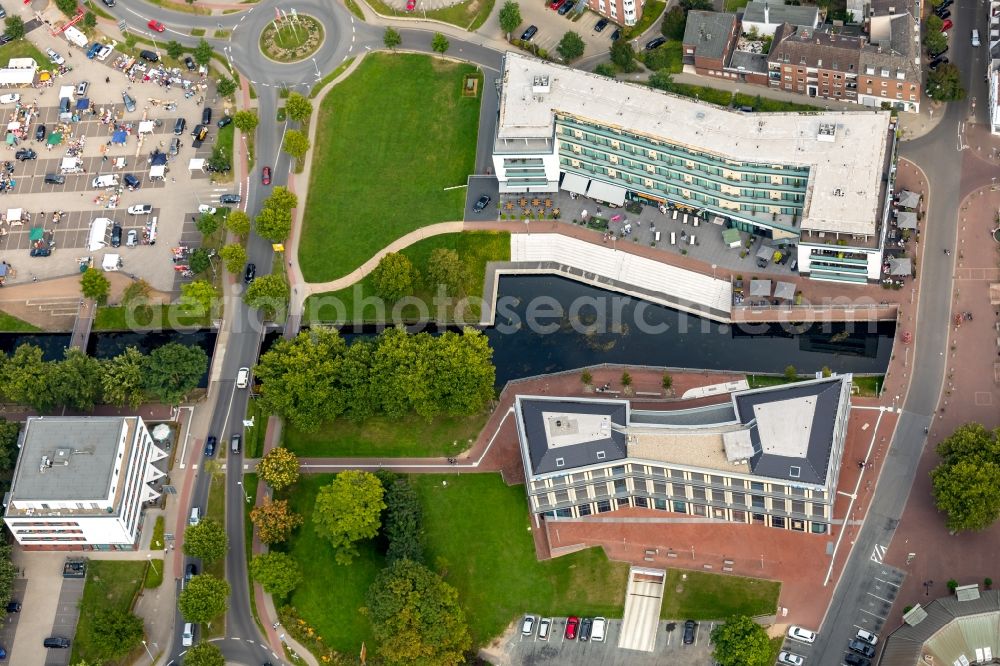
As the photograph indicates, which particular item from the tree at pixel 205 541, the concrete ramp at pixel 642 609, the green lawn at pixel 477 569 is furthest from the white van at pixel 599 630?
the tree at pixel 205 541

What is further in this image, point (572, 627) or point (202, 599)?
point (202, 599)

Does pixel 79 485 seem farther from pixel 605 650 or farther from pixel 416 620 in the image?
pixel 605 650

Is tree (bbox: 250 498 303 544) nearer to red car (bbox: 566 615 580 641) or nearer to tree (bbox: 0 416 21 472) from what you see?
tree (bbox: 0 416 21 472)

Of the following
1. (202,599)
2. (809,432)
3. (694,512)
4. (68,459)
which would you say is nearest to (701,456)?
(694,512)

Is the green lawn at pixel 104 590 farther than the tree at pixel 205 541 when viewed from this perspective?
Yes

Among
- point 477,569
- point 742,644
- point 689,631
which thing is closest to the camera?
point 742,644

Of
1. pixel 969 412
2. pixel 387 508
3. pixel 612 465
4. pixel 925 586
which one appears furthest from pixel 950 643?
pixel 387 508

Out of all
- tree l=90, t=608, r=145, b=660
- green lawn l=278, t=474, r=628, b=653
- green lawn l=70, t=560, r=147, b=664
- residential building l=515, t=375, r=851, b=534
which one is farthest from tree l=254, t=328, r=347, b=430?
tree l=90, t=608, r=145, b=660

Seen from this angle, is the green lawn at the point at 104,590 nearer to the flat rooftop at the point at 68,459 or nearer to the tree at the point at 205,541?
the tree at the point at 205,541
